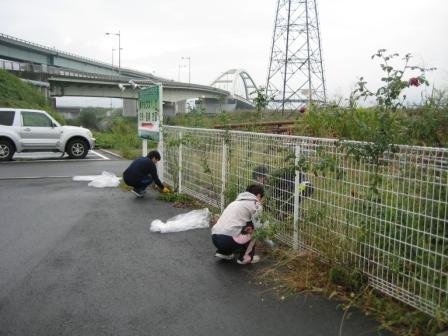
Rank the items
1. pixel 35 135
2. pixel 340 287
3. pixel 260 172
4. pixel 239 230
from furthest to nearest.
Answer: pixel 35 135 → pixel 260 172 → pixel 239 230 → pixel 340 287

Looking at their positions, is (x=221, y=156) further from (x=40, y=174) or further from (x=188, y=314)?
(x=40, y=174)

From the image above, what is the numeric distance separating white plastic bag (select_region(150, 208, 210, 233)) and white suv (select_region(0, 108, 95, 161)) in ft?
32.5

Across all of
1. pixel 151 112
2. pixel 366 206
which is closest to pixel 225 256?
pixel 366 206

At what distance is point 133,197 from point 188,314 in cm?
499

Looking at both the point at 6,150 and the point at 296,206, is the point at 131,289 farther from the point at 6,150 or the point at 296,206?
the point at 6,150

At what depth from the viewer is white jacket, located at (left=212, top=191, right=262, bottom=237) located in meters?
4.43

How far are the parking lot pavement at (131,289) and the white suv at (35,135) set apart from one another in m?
8.59

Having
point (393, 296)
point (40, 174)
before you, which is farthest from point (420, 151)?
point (40, 174)

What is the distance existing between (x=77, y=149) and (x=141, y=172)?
827cm

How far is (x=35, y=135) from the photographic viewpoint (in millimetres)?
14320

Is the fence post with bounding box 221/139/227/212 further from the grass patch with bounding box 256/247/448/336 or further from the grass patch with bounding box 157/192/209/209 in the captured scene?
the grass patch with bounding box 256/247/448/336

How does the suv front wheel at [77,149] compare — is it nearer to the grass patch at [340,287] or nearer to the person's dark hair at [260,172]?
the person's dark hair at [260,172]

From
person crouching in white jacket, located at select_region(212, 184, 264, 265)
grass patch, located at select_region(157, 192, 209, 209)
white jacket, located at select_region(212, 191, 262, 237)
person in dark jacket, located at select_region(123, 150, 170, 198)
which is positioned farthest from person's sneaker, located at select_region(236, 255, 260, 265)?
person in dark jacket, located at select_region(123, 150, 170, 198)

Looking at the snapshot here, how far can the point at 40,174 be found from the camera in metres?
11.4
